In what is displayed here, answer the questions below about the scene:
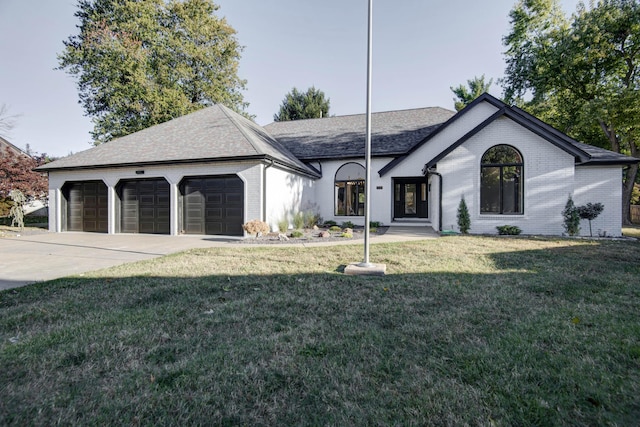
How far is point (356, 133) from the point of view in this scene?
19422mm

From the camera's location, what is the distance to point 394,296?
454 centimetres

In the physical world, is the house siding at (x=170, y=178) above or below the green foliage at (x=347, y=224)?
above

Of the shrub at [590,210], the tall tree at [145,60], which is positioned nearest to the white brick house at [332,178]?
the shrub at [590,210]

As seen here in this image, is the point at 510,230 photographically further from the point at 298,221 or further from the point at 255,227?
the point at 255,227

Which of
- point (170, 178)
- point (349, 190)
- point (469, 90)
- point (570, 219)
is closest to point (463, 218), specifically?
point (570, 219)

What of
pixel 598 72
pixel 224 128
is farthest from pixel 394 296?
pixel 598 72

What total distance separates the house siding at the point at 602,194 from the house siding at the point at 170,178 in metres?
13.5

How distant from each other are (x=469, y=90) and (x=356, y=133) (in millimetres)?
26593

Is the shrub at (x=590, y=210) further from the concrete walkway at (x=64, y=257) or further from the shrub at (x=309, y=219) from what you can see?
the shrub at (x=309, y=219)

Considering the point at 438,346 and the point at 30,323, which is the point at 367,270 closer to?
the point at 438,346

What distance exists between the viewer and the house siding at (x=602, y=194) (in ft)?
38.9

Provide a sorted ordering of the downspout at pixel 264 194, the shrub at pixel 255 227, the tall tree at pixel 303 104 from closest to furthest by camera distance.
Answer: the shrub at pixel 255 227 < the downspout at pixel 264 194 < the tall tree at pixel 303 104

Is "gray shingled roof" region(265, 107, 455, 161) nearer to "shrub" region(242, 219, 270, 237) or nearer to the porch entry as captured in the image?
the porch entry

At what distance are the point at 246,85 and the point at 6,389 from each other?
31.8 meters
